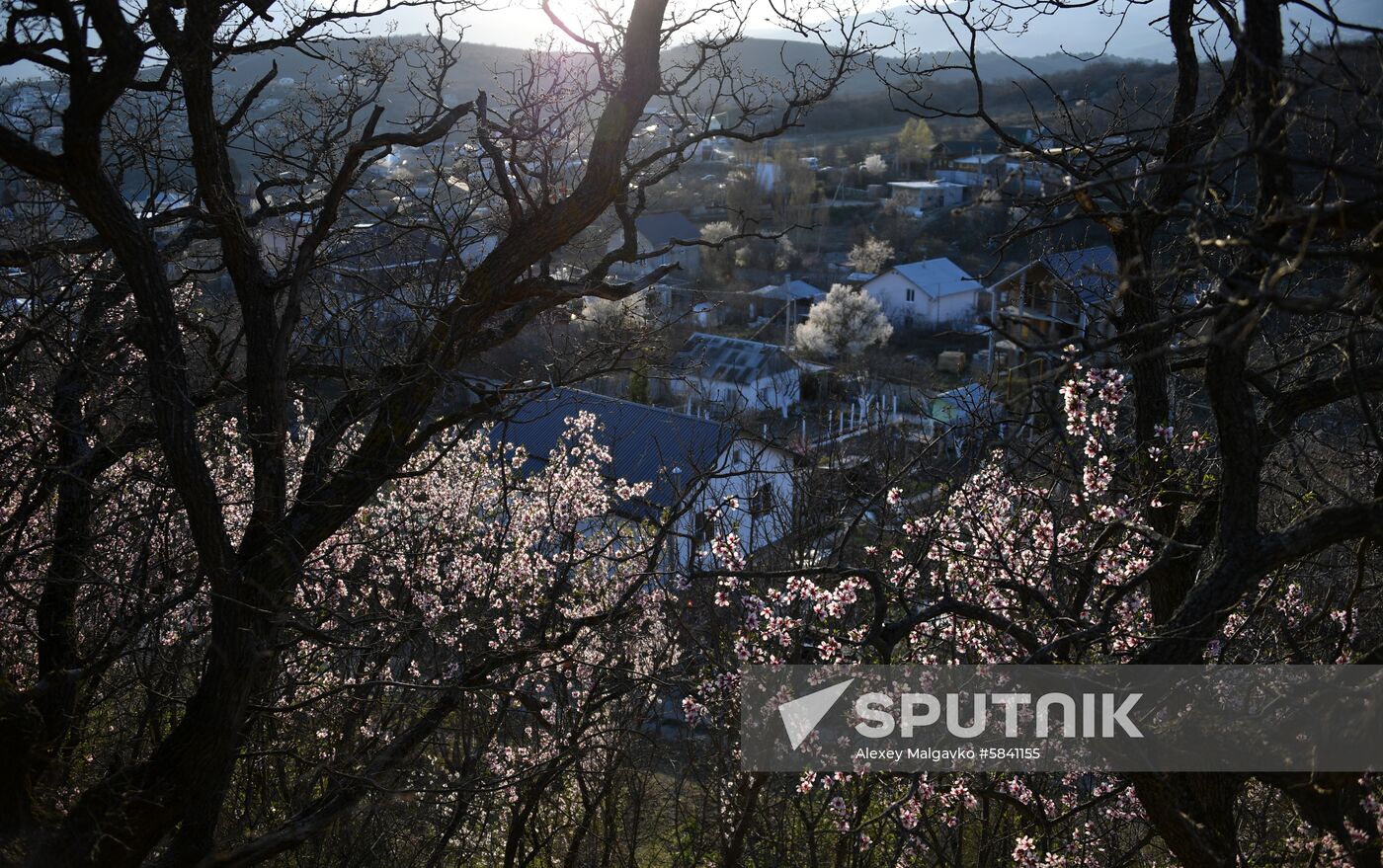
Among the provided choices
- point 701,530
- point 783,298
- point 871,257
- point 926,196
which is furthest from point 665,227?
point 701,530

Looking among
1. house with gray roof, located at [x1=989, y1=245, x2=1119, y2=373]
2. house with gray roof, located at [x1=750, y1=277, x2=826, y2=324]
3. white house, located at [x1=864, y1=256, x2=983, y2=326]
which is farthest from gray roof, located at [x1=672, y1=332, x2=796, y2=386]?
white house, located at [x1=864, y1=256, x2=983, y2=326]

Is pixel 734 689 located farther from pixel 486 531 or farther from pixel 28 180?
pixel 28 180

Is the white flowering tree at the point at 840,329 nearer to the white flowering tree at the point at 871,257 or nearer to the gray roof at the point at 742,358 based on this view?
the gray roof at the point at 742,358

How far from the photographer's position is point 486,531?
26.0ft

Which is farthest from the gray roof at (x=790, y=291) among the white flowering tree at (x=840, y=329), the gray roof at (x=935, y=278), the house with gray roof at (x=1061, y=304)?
the house with gray roof at (x=1061, y=304)

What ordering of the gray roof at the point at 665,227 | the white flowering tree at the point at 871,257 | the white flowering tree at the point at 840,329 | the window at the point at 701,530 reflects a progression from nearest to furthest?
the window at the point at 701,530 → the white flowering tree at the point at 840,329 → the white flowering tree at the point at 871,257 → the gray roof at the point at 665,227

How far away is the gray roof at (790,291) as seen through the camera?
39.9 m

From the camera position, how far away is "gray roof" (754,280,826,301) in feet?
131

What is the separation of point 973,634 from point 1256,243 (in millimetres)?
3050

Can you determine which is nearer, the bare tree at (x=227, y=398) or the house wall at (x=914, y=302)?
the bare tree at (x=227, y=398)

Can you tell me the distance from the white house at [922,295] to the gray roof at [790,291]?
2274 millimetres

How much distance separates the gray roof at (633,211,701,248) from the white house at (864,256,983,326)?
9.35m

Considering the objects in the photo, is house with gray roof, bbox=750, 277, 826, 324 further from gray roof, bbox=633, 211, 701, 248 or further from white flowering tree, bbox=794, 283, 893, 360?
gray roof, bbox=633, 211, 701, 248

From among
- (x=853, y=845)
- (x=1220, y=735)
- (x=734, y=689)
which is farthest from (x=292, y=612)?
(x=1220, y=735)
